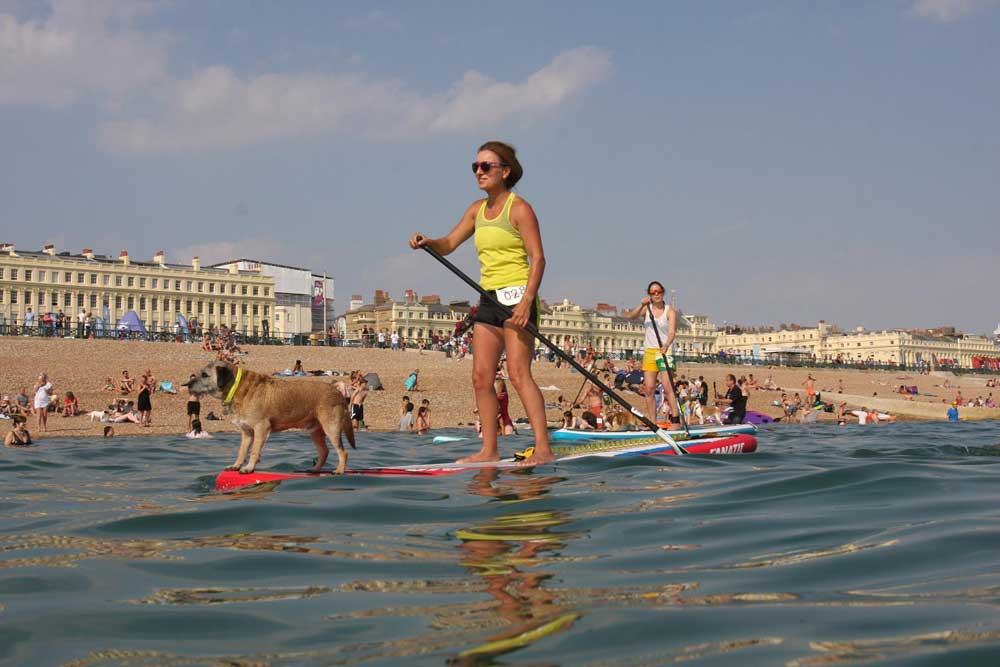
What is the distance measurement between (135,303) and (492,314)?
13072cm

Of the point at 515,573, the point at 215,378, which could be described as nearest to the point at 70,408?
the point at 215,378

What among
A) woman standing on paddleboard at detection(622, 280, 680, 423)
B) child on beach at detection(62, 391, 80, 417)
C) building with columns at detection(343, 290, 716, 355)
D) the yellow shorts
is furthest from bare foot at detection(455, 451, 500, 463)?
building with columns at detection(343, 290, 716, 355)

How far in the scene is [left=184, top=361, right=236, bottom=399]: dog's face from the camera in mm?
6406

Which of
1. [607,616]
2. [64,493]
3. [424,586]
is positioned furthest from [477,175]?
[607,616]

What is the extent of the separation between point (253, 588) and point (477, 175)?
15.1 feet

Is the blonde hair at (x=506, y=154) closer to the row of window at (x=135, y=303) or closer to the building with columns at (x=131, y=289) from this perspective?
the building with columns at (x=131, y=289)

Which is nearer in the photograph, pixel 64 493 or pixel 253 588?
pixel 253 588

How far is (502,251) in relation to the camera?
720cm

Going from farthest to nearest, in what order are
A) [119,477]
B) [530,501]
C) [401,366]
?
[401,366] → [119,477] → [530,501]

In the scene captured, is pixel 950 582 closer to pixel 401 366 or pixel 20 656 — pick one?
pixel 20 656

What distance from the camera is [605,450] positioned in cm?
793

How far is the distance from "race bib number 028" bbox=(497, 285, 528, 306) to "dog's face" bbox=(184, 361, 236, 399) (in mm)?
1972

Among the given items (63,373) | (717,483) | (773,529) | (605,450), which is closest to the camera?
(773,529)

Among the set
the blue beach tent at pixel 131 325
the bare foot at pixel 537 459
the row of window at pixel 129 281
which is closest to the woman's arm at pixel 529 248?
the bare foot at pixel 537 459
